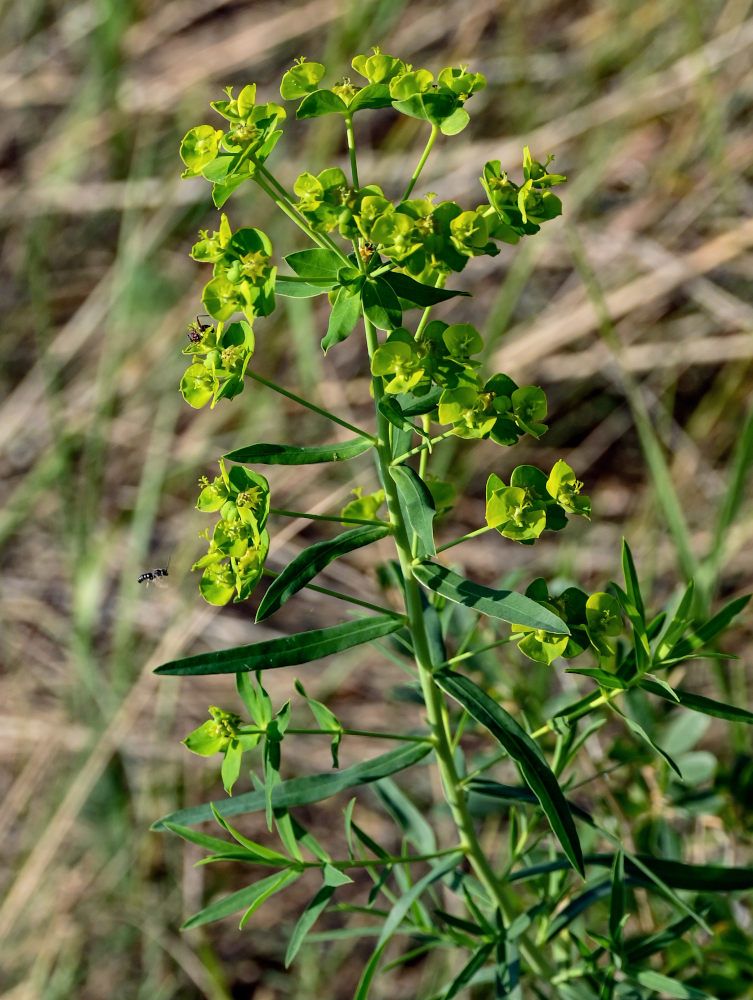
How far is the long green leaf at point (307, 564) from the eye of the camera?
113 cm

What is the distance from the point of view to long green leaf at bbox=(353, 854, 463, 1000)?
1.29 m

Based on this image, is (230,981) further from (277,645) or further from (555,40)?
(555,40)

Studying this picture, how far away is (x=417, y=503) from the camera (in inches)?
45.7

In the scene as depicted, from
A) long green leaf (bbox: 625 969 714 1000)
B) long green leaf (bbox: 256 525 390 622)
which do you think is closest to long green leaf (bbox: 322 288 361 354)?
long green leaf (bbox: 256 525 390 622)

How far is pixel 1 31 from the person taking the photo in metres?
4.59

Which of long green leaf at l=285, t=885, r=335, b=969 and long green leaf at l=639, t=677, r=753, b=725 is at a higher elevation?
long green leaf at l=639, t=677, r=753, b=725

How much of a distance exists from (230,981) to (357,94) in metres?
2.48

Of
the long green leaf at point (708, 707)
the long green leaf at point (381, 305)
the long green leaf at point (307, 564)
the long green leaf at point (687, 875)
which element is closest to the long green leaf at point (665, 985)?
the long green leaf at point (687, 875)

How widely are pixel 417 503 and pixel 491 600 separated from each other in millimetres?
140

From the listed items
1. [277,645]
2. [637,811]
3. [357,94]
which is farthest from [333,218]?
[637,811]

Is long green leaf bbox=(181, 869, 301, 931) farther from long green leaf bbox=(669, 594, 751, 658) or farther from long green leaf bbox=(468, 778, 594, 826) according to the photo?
long green leaf bbox=(669, 594, 751, 658)

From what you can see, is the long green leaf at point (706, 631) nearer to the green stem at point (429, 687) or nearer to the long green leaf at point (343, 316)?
the green stem at point (429, 687)

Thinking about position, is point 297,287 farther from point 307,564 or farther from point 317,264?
point 307,564

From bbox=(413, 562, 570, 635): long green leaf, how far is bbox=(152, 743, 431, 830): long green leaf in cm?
28
